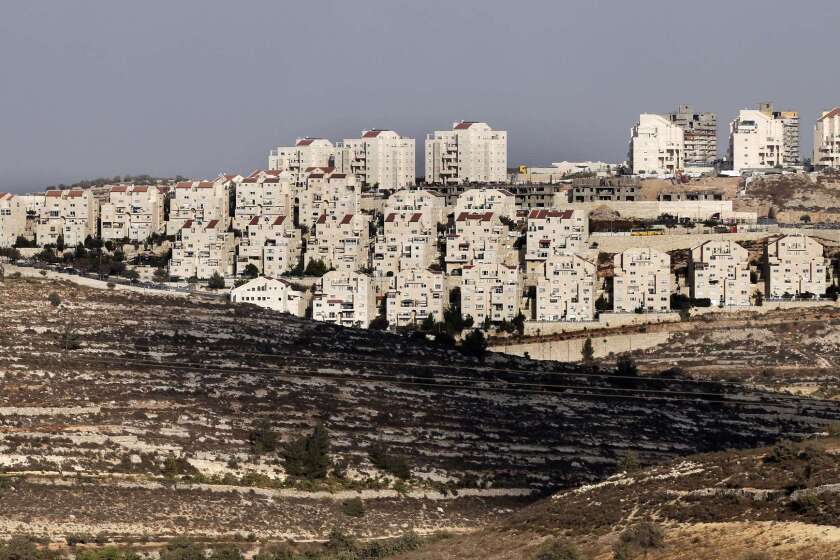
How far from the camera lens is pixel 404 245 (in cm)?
7094

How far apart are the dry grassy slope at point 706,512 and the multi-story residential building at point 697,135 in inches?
2234

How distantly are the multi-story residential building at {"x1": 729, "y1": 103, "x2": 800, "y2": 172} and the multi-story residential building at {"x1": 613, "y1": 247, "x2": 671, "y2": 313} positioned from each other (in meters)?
20.8

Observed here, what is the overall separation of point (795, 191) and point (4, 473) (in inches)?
1788

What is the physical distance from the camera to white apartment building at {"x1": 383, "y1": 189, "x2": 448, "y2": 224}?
7481 centimetres

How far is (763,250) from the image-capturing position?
69.8m

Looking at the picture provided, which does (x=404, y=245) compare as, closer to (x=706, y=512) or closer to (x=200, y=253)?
(x=200, y=253)

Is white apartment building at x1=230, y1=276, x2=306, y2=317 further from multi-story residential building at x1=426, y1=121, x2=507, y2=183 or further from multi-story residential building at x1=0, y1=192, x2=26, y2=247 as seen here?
multi-story residential building at x1=426, y1=121, x2=507, y2=183

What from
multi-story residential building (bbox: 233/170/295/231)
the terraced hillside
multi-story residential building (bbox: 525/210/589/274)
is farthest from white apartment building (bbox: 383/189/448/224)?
the terraced hillside

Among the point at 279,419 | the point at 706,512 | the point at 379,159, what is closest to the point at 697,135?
the point at 379,159

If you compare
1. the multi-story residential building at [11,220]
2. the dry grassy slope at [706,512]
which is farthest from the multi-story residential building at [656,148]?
the dry grassy slope at [706,512]

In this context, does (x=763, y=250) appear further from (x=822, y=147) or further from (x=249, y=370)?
(x=249, y=370)

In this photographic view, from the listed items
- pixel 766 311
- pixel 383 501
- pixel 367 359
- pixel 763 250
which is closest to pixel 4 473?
pixel 383 501

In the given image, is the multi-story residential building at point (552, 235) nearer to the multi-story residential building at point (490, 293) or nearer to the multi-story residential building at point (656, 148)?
the multi-story residential building at point (490, 293)

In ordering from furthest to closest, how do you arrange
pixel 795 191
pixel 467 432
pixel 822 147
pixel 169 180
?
pixel 169 180 < pixel 822 147 < pixel 795 191 < pixel 467 432
